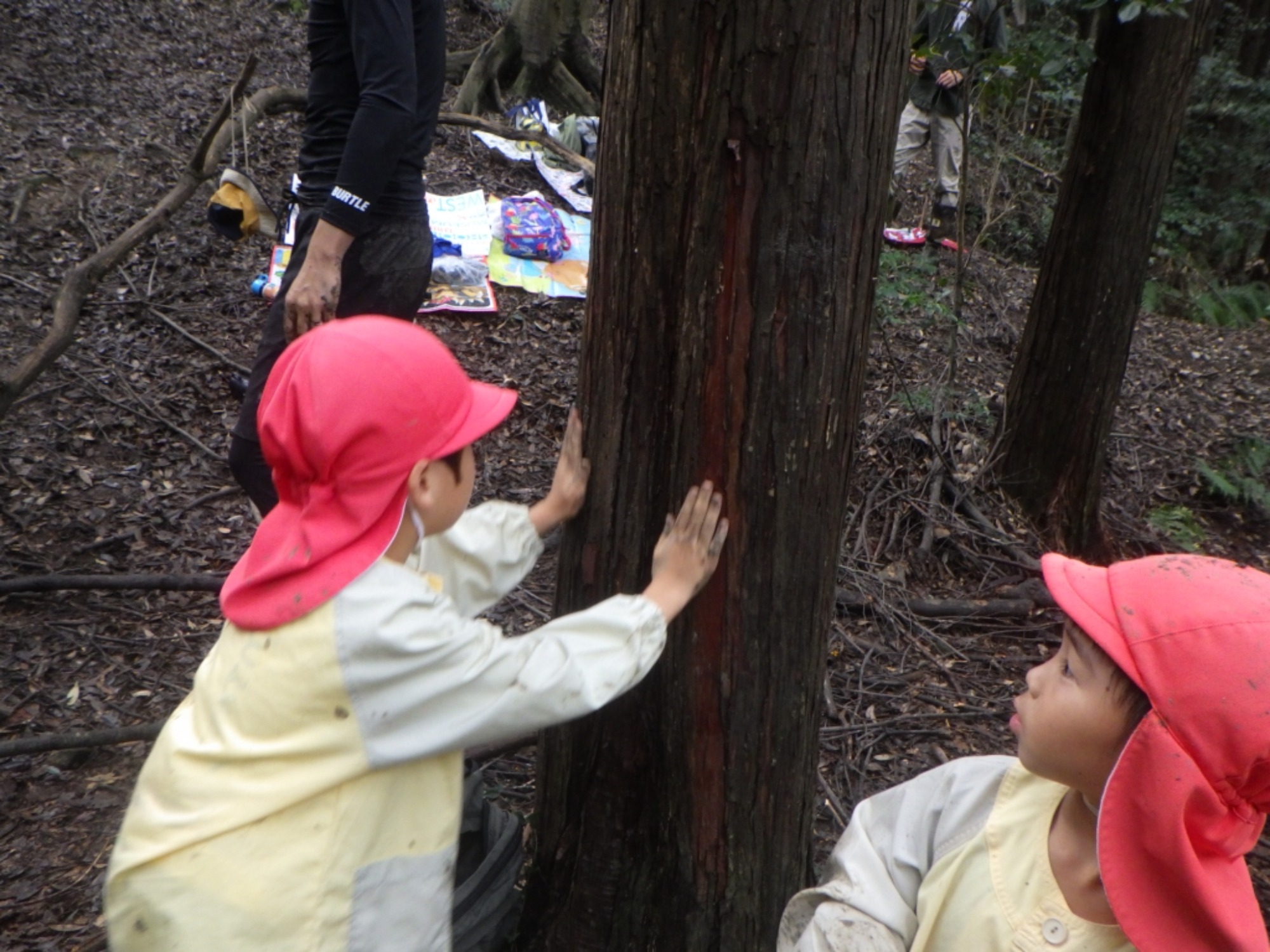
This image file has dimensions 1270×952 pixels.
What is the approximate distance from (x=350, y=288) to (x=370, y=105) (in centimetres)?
54

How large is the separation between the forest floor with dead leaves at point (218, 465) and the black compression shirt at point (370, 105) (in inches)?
62.3

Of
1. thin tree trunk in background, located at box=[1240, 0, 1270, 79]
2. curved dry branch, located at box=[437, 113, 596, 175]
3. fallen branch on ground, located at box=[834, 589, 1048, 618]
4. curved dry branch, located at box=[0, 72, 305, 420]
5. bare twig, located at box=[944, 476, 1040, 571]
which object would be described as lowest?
fallen branch on ground, located at box=[834, 589, 1048, 618]

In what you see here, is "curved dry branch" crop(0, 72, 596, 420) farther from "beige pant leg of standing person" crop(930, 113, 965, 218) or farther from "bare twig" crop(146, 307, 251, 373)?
"beige pant leg of standing person" crop(930, 113, 965, 218)

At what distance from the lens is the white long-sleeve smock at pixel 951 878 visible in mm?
1488

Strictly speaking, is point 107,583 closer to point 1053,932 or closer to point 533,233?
point 1053,932

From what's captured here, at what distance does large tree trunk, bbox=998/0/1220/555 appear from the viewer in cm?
411

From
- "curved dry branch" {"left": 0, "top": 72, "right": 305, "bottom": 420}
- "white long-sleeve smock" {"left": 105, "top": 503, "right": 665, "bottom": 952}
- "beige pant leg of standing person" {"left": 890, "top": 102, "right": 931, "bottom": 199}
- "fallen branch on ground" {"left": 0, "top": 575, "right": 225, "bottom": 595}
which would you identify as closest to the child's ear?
"white long-sleeve smock" {"left": 105, "top": 503, "right": 665, "bottom": 952}

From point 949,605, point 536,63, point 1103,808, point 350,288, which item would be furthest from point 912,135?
point 1103,808

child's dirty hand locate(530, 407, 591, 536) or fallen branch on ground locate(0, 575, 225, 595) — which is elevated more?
child's dirty hand locate(530, 407, 591, 536)

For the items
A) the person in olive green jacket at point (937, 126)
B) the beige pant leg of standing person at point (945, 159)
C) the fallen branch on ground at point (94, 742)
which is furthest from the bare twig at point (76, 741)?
the beige pant leg of standing person at point (945, 159)

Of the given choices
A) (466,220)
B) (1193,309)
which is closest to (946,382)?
(466,220)

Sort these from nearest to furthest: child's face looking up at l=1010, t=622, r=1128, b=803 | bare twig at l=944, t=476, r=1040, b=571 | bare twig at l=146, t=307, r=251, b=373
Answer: child's face looking up at l=1010, t=622, r=1128, b=803 < bare twig at l=944, t=476, r=1040, b=571 < bare twig at l=146, t=307, r=251, b=373

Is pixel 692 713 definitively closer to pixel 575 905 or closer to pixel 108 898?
pixel 575 905

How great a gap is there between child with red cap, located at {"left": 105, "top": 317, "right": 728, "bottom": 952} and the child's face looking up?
621 millimetres
